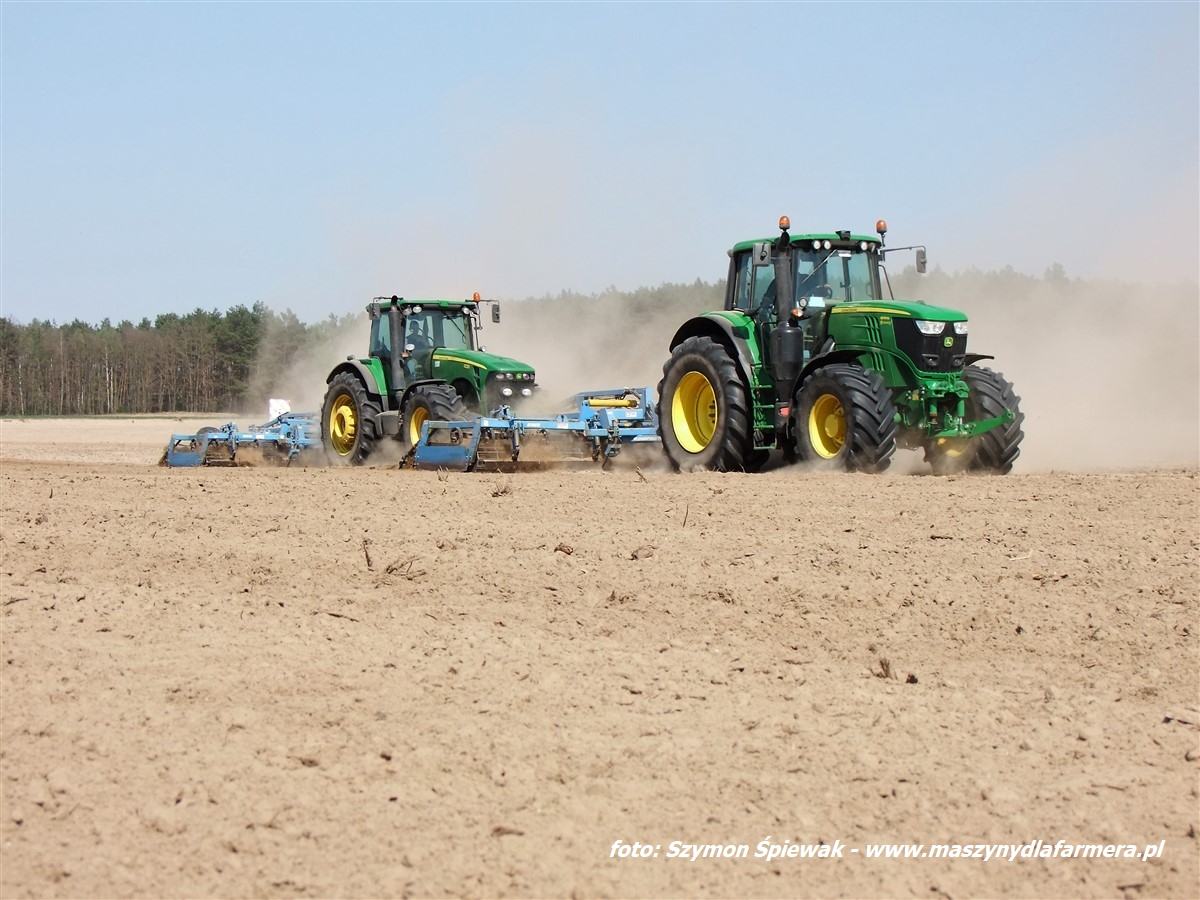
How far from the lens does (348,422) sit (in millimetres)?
17547

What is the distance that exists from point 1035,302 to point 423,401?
57.3 feet

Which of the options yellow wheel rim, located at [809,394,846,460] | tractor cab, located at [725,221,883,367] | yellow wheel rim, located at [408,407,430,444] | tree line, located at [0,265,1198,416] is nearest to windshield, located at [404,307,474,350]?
yellow wheel rim, located at [408,407,430,444]

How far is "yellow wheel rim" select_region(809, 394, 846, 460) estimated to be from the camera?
11.3 m

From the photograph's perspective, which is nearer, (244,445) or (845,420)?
(845,420)

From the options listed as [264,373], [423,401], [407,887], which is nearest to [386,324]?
[423,401]

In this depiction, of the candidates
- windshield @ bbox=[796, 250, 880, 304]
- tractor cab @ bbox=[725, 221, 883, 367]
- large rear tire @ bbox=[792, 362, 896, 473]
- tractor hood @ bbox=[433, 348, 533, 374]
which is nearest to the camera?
large rear tire @ bbox=[792, 362, 896, 473]

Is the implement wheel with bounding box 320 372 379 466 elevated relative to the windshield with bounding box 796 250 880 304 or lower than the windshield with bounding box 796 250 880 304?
lower

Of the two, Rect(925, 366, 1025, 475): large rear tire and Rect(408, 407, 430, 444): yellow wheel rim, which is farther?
Rect(408, 407, 430, 444): yellow wheel rim

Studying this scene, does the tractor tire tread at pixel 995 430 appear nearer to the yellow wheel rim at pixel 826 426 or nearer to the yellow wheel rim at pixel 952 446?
the yellow wheel rim at pixel 952 446

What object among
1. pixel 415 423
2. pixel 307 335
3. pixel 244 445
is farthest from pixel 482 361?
pixel 307 335

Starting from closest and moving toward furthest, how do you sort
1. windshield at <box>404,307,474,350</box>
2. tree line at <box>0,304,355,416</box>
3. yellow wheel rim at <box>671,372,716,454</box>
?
yellow wheel rim at <box>671,372,716,454</box> < windshield at <box>404,307,474,350</box> < tree line at <box>0,304,355,416</box>

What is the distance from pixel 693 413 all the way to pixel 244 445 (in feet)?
23.7

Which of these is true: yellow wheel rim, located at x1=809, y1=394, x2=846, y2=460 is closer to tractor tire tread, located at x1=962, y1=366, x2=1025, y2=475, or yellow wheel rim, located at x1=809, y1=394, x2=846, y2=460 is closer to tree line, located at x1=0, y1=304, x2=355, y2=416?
tractor tire tread, located at x1=962, y1=366, x2=1025, y2=475

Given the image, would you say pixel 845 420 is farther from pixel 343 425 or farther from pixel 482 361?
pixel 343 425
